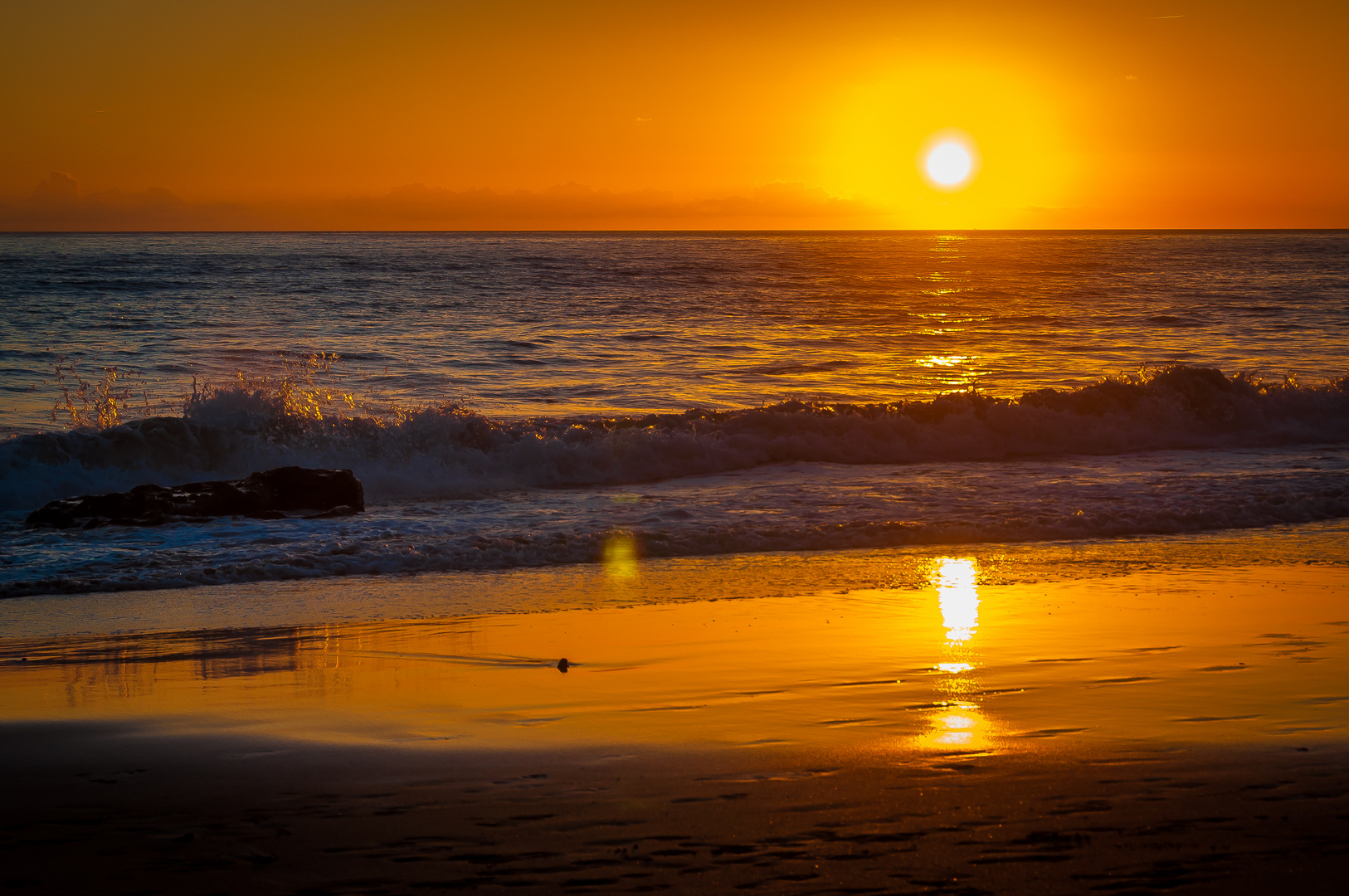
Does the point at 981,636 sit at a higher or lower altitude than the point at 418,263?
lower

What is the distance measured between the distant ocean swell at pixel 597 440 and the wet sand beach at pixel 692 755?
24.2ft

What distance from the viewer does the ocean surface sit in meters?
9.85

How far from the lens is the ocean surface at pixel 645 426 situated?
32.3 feet

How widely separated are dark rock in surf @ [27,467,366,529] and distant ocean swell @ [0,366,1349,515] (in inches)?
47.9

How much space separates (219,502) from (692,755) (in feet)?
27.1

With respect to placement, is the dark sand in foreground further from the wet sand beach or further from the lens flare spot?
the lens flare spot

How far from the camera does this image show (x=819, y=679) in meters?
5.29

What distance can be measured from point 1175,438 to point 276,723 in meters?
16.3

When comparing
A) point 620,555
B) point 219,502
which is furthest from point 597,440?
point 620,555

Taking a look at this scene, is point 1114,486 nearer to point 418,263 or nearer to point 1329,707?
point 1329,707

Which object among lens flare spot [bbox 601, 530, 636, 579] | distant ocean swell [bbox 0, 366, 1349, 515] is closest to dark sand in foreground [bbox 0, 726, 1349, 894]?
lens flare spot [bbox 601, 530, 636, 579]

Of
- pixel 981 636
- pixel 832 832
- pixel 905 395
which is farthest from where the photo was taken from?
pixel 905 395

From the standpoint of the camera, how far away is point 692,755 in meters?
4.08

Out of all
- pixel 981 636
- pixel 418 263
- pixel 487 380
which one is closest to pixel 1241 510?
pixel 981 636
